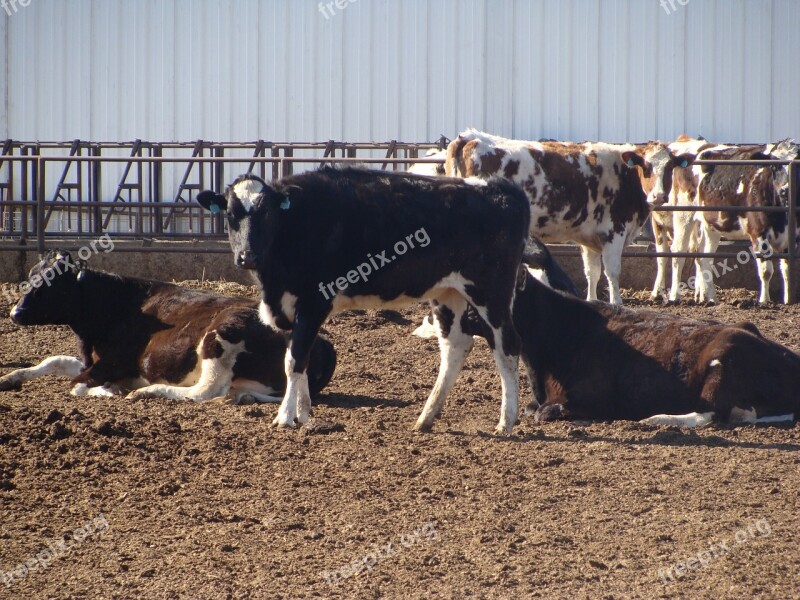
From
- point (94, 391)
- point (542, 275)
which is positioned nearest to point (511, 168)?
point (542, 275)

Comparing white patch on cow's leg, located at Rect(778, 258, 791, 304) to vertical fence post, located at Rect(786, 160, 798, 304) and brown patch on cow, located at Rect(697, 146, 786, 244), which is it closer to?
vertical fence post, located at Rect(786, 160, 798, 304)

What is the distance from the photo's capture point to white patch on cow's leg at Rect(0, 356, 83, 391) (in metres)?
8.70

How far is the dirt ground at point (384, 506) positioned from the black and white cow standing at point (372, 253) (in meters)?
0.54

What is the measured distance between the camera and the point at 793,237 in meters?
13.4

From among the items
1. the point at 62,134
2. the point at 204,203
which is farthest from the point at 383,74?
the point at 204,203

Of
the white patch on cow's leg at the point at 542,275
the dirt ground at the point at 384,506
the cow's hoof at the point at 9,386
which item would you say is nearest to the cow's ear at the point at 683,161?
the white patch on cow's leg at the point at 542,275

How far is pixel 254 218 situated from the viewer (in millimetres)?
7250

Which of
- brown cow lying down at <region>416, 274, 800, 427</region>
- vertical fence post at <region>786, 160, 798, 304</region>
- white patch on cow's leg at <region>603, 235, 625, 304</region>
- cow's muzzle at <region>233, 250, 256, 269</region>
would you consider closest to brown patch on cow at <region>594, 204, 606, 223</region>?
white patch on cow's leg at <region>603, 235, 625, 304</region>

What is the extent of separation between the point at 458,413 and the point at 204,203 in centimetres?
233

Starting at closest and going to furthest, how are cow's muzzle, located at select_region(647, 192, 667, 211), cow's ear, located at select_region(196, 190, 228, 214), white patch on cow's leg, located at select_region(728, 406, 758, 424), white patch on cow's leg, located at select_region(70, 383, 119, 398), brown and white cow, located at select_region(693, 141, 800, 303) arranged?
white patch on cow's leg, located at select_region(728, 406, 758, 424) < cow's ear, located at select_region(196, 190, 228, 214) < white patch on cow's leg, located at select_region(70, 383, 119, 398) < brown and white cow, located at select_region(693, 141, 800, 303) < cow's muzzle, located at select_region(647, 192, 667, 211)

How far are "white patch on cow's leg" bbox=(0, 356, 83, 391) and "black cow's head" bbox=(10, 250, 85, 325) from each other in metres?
0.33

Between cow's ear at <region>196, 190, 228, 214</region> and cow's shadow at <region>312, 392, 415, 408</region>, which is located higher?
cow's ear at <region>196, 190, 228, 214</region>

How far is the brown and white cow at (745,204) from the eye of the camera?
1372 centimetres

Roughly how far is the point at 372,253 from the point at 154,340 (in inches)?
94.8
